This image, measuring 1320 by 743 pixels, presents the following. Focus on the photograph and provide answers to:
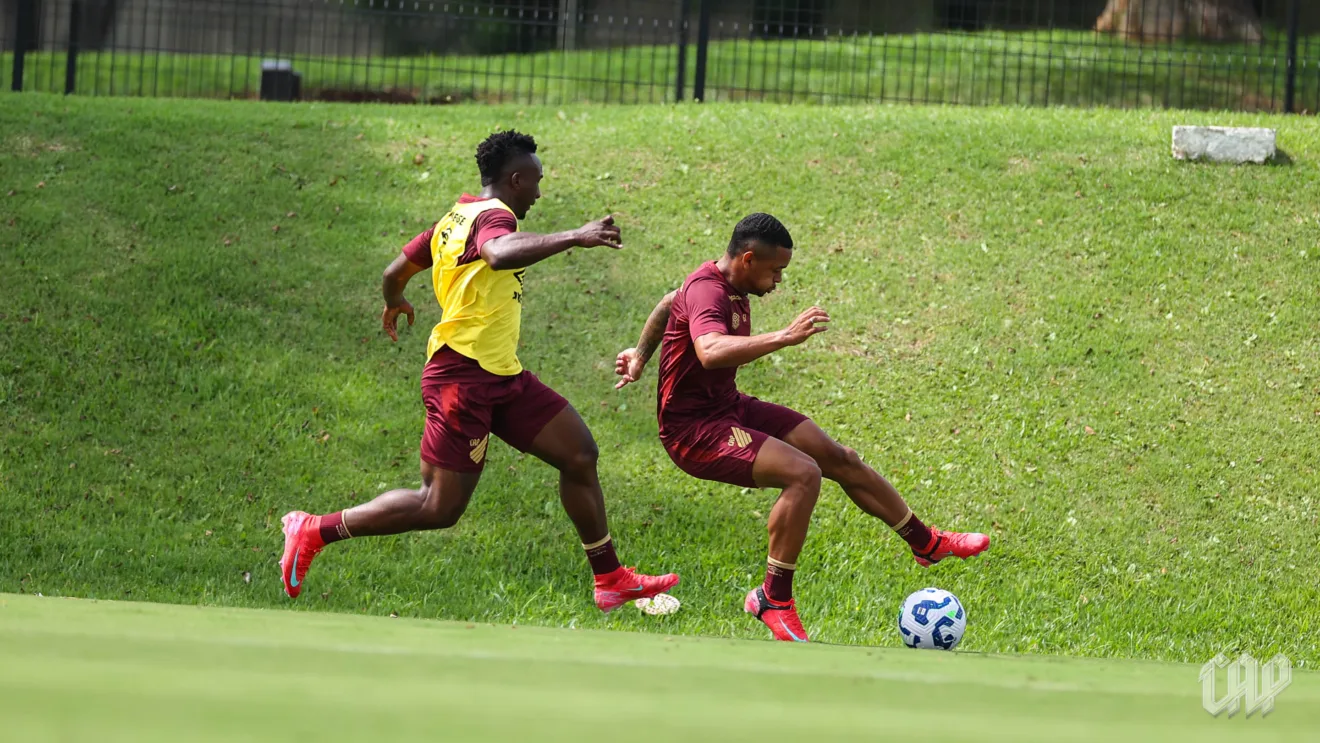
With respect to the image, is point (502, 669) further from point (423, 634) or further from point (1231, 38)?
point (1231, 38)

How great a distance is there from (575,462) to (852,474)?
4.15ft

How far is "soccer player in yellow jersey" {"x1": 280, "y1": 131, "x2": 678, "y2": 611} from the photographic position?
5441 mm

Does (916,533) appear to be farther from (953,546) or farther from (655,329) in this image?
(655,329)

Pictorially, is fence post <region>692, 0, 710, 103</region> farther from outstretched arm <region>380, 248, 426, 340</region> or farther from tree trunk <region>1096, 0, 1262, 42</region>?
tree trunk <region>1096, 0, 1262, 42</region>

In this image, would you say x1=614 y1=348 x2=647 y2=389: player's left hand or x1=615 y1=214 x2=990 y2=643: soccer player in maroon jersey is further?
x1=614 y1=348 x2=647 y2=389: player's left hand

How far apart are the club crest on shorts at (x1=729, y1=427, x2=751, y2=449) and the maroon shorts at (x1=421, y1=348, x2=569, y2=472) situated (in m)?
0.82

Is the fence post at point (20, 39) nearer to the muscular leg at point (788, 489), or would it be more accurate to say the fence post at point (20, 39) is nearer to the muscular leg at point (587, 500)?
the muscular leg at point (587, 500)

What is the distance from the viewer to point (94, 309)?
8.98 meters

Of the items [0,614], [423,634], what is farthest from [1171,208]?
[0,614]

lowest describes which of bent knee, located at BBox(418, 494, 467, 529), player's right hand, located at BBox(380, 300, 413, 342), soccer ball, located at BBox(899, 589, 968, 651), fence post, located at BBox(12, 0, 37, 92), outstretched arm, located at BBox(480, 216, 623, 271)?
soccer ball, located at BBox(899, 589, 968, 651)

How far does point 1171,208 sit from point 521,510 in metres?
6.34

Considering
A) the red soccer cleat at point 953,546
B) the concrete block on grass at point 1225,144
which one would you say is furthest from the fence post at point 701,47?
the red soccer cleat at point 953,546

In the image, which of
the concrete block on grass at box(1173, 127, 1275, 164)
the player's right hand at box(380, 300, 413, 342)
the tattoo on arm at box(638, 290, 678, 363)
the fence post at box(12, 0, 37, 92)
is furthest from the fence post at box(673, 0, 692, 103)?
the tattoo on arm at box(638, 290, 678, 363)

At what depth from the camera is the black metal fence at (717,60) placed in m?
13.9
